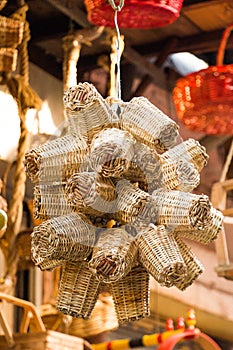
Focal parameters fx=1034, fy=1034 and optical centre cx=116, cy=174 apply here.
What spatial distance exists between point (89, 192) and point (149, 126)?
6.0 inches

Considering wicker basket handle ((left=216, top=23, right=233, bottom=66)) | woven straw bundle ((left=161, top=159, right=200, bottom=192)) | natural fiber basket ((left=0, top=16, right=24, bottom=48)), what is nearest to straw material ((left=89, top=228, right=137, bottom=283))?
woven straw bundle ((left=161, top=159, right=200, bottom=192))

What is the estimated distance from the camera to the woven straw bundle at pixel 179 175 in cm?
165

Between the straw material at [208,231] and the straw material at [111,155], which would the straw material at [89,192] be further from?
the straw material at [208,231]

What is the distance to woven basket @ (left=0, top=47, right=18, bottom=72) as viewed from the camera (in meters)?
3.03

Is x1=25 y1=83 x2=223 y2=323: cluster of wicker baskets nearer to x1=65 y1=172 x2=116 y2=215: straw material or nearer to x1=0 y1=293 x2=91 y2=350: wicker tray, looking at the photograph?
x1=65 y1=172 x2=116 y2=215: straw material

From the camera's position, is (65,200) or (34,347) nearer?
(65,200)

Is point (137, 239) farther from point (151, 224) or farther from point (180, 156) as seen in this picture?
point (180, 156)

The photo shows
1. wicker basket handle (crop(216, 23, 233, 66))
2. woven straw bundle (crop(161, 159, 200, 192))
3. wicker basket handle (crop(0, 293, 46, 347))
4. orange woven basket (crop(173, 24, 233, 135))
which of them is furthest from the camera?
wicker basket handle (crop(216, 23, 233, 66))

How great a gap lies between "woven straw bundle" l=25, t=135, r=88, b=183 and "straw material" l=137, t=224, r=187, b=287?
17 centimetres

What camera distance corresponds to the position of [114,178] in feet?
5.27

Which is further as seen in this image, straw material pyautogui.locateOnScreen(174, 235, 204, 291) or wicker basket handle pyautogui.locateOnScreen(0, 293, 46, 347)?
wicker basket handle pyautogui.locateOnScreen(0, 293, 46, 347)

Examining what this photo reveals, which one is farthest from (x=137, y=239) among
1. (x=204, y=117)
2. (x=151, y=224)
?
(x=204, y=117)

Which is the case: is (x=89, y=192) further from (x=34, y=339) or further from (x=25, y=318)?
(x=25, y=318)

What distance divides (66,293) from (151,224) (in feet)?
0.62
